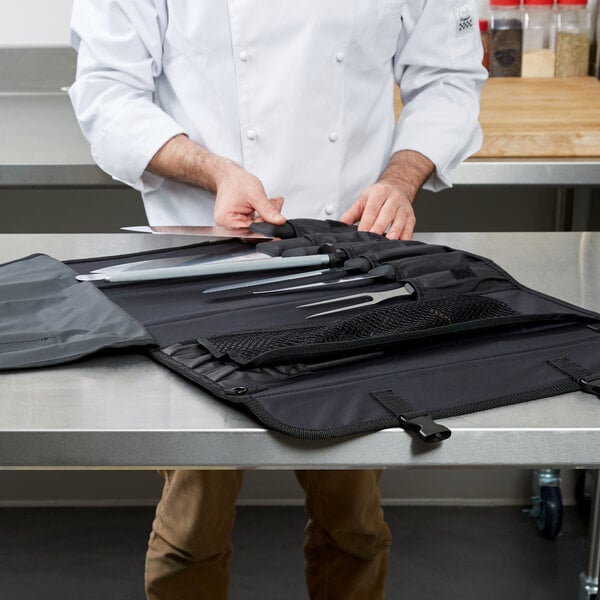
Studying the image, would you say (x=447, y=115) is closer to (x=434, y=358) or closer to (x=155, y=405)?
(x=434, y=358)

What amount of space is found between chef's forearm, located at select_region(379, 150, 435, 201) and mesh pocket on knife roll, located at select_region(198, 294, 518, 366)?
1.72 feet

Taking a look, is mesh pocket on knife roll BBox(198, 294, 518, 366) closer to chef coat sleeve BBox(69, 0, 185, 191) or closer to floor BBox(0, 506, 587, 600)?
chef coat sleeve BBox(69, 0, 185, 191)

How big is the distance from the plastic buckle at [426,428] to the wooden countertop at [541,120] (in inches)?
46.4

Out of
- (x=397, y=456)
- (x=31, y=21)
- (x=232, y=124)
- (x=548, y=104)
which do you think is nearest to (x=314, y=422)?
(x=397, y=456)

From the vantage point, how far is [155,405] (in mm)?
818

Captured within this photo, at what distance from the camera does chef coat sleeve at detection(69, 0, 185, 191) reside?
1.46 metres

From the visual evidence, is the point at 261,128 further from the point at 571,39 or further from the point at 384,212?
the point at 571,39

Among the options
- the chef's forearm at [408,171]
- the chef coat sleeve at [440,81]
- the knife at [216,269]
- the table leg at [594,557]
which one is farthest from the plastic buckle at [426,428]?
the table leg at [594,557]

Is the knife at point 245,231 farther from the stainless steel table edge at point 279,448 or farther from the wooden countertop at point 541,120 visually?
the wooden countertop at point 541,120

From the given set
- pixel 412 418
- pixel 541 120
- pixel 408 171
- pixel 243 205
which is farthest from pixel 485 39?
pixel 412 418

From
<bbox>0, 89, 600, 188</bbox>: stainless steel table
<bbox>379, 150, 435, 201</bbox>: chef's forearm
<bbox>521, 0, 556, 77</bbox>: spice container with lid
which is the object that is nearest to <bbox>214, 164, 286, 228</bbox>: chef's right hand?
<bbox>379, 150, 435, 201</bbox>: chef's forearm

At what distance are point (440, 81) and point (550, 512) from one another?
3.47ft

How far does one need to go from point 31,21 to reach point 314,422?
196 centimetres

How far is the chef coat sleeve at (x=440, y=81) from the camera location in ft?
5.19
